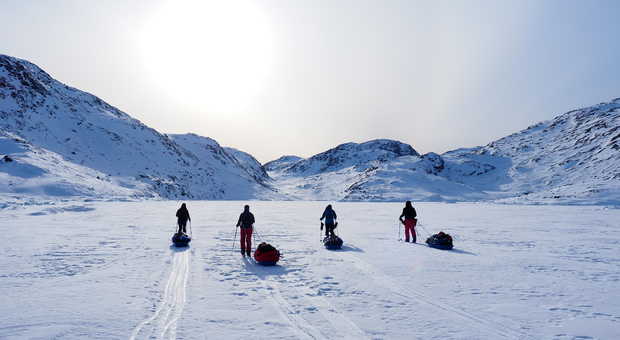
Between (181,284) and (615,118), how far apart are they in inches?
7550

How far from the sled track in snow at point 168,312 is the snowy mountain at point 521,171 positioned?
249 feet

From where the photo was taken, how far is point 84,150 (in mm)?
84062

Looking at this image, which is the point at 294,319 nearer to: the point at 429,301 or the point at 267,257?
the point at 429,301

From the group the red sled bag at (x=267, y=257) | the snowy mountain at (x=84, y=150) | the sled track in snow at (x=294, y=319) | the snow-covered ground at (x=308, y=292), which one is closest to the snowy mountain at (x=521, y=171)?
the snowy mountain at (x=84, y=150)

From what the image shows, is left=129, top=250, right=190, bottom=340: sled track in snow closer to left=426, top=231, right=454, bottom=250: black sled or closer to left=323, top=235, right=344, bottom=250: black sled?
left=323, top=235, right=344, bottom=250: black sled

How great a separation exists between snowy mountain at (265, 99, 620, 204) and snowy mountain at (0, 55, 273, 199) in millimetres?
45100

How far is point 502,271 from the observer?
40.0 feet

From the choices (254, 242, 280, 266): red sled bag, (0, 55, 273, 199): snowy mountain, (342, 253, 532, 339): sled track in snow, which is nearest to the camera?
(342, 253, 532, 339): sled track in snow

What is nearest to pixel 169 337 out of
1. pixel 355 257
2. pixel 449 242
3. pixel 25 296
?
pixel 25 296

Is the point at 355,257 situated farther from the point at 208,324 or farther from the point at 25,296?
the point at 25,296

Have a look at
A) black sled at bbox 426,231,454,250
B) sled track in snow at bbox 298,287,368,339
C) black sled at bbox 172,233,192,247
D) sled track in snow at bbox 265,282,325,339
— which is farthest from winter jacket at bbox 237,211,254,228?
black sled at bbox 426,231,454,250

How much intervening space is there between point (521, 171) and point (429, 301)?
159397 millimetres

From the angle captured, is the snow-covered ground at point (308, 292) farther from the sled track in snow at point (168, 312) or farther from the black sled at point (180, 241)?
the black sled at point (180, 241)

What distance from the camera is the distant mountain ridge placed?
64.8m
